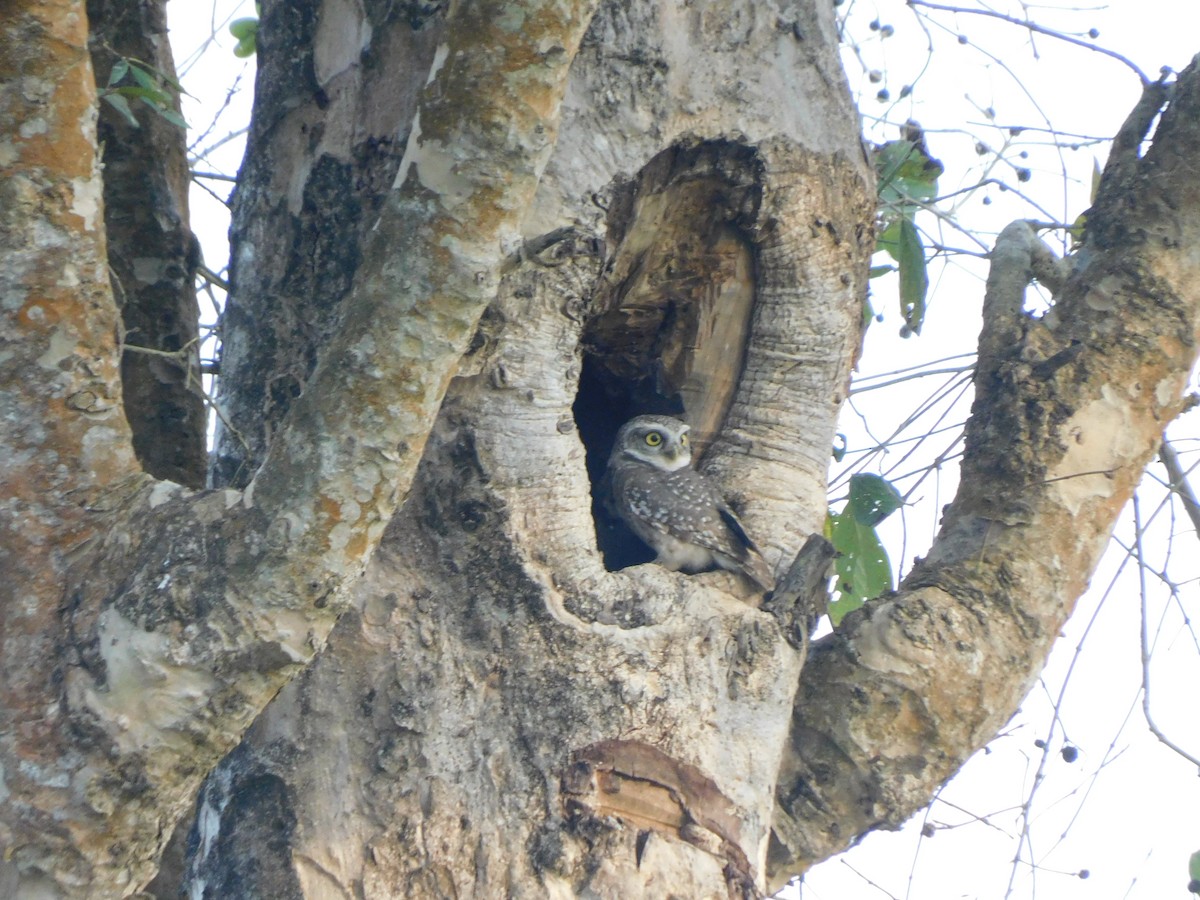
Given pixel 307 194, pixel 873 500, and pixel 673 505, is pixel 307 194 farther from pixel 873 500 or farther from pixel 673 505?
pixel 873 500

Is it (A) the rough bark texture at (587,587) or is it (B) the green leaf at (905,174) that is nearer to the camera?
(A) the rough bark texture at (587,587)

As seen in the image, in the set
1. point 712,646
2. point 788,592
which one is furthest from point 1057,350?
point 712,646

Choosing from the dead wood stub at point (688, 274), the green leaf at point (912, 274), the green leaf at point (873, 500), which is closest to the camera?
the dead wood stub at point (688, 274)

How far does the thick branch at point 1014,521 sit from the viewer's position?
2619mm

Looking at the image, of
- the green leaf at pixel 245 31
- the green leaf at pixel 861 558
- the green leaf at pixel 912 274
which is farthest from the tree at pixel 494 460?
the green leaf at pixel 245 31

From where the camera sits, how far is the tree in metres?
1.81

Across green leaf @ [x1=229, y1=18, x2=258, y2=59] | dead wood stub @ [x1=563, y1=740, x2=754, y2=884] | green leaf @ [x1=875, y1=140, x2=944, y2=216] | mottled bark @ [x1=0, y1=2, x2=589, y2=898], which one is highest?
green leaf @ [x1=229, y1=18, x2=258, y2=59]

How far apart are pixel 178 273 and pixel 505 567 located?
1.41 metres

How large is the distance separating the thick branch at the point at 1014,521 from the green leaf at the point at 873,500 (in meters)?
0.41

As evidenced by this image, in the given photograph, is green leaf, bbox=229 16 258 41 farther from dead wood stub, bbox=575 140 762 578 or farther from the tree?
dead wood stub, bbox=575 140 762 578

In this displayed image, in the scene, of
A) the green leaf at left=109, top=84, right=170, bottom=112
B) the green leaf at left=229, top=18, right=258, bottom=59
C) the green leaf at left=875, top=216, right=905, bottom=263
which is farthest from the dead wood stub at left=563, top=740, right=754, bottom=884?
the green leaf at left=229, top=18, right=258, bottom=59

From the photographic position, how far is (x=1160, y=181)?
115 inches

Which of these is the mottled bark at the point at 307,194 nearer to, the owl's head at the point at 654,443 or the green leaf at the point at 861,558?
the owl's head at the point at 654,443

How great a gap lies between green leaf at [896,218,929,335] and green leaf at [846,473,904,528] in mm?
553
